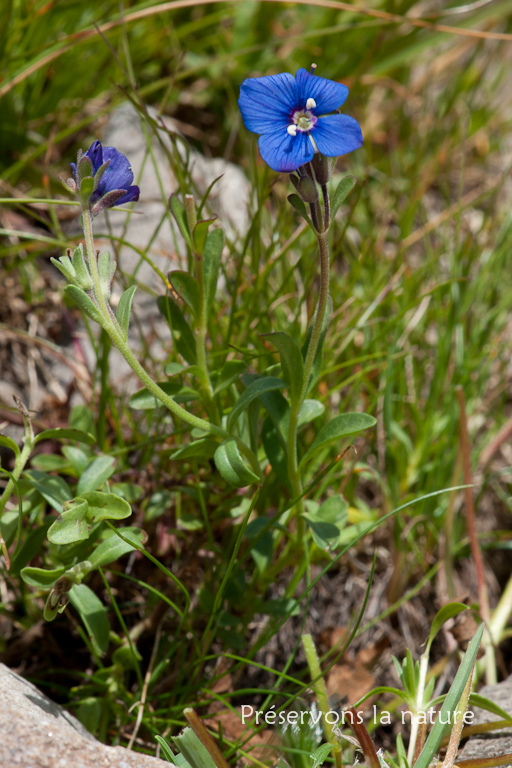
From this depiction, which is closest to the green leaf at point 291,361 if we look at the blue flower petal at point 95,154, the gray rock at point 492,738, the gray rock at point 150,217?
the blue flower petal at point 95,154

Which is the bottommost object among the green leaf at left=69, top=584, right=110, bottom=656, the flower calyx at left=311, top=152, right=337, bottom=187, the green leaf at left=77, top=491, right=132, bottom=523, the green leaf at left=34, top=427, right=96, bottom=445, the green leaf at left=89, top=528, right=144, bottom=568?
the green leaf at left=69, top=584, right=110, bottom=656

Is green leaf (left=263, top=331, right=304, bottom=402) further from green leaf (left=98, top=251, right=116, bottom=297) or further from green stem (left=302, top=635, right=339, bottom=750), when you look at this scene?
green stem (left=302, top=635, right=339, bottom=750)

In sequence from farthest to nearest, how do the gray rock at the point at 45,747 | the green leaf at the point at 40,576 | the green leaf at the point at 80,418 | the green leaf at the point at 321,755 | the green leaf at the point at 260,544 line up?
the green leaf at the point at 80,418, the green leaf at the point at 260,544, the green leaf at the point at 40,576, the green leaf at the point at 321,755, the gray rock at the point at 45,747

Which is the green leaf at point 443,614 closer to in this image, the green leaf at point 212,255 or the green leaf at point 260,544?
the green leaf at point 260,544

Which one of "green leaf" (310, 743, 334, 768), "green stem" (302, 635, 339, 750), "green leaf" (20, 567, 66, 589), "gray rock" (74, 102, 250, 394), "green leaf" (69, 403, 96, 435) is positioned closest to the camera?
"green leaf" (310, 743, 334, 768)

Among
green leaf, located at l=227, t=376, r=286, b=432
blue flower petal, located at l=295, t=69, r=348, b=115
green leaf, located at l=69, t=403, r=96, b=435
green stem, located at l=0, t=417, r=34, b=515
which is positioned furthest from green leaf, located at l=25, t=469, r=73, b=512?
blue flower petal, located at l=295, t=69, r=348, b=115
